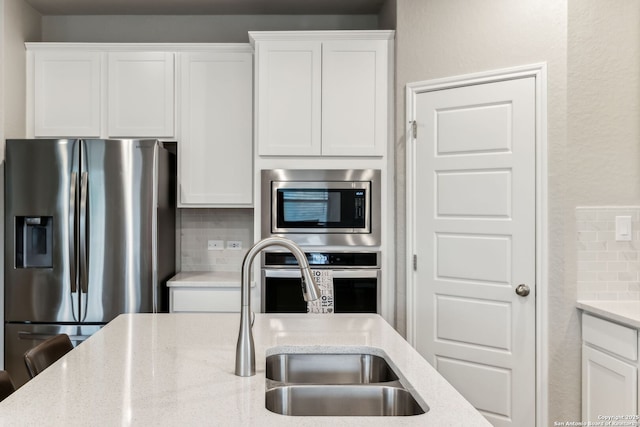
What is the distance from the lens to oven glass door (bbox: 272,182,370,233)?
9.68ft

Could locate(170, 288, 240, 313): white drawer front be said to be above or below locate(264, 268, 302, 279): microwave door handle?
below

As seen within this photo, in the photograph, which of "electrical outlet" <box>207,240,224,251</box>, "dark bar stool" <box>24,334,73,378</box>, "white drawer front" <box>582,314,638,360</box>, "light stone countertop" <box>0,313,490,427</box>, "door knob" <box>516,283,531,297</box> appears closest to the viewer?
"light stone countertop" <box>0,313,490,427</box>

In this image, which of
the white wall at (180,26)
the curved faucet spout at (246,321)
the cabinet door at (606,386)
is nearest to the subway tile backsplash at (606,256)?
the cabinet door at (606,386)

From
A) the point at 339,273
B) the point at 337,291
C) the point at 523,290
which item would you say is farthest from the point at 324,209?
the point at 523,290

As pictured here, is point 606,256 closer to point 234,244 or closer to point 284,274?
point 284,274

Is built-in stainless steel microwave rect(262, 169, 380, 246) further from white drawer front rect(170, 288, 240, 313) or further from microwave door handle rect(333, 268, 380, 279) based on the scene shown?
white drawer front rect(170, 288, 240, 313)

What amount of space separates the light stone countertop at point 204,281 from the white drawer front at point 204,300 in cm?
3

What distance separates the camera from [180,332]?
1.71m

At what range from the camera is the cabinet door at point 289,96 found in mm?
2979

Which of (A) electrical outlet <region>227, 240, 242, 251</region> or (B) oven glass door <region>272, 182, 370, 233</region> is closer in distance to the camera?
(B) oven glass door <region>272, 182, 370, 233</region>

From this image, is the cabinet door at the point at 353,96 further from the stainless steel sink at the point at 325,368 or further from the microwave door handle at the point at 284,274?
the stainless steel sink at the point at 325,368

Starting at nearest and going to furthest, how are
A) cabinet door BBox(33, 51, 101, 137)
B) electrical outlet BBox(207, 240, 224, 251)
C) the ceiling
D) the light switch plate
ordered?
the light switch plate < cabinet door BBox(33, 51, 101, 137) < the ceiling < electrical outlet BBox(207, 240, 224, 251)

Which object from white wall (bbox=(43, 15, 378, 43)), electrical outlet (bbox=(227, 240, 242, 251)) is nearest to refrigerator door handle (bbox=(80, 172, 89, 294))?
electrical outlet (bbox=(227, 240, 242, 251))

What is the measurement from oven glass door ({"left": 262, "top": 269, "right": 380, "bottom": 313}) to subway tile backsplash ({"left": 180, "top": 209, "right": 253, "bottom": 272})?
2.11 ft
